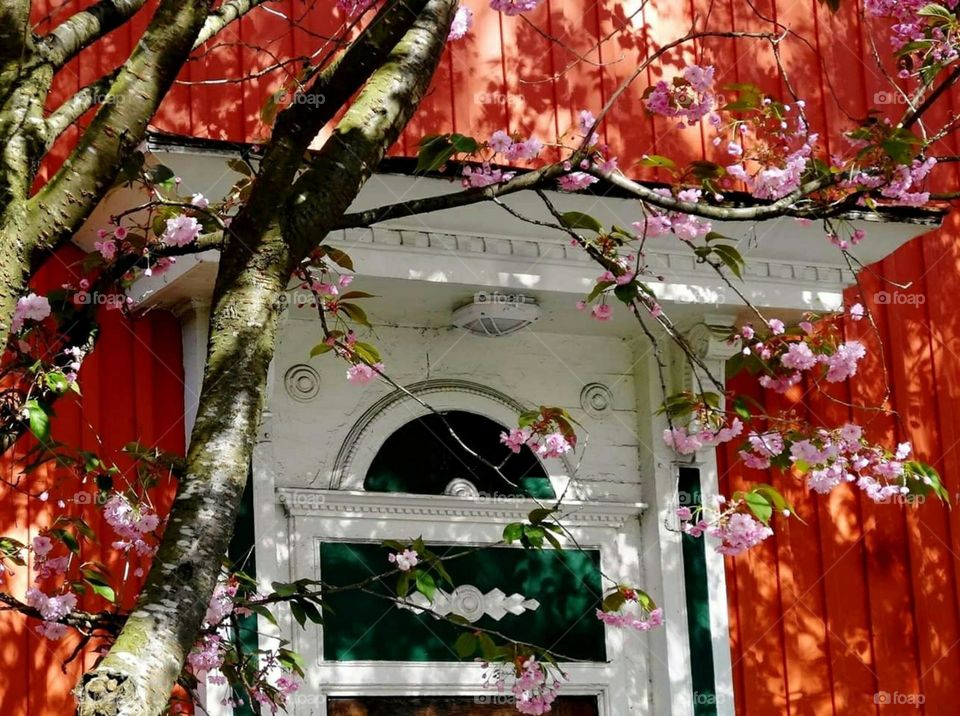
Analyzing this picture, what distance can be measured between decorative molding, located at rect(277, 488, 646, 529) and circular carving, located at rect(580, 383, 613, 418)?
1.43 feet

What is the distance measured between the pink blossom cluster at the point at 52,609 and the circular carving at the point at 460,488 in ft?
7.94

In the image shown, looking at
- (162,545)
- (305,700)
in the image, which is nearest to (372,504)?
(305,700)

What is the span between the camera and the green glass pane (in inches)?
309

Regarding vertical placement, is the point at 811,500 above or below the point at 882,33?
below

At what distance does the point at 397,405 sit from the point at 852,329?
235cm

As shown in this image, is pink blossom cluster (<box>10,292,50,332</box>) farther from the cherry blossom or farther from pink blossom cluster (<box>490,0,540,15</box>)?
pink blossom cluster (<box>490,0,540,15</box>)

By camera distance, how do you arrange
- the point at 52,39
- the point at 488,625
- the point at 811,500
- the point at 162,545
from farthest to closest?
the point at 811,500, the point at 488,625, the point at 52,39, the point at 162,545

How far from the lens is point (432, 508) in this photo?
321 inches

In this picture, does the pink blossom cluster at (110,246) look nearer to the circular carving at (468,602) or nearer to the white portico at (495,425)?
the white portico at (495,425)

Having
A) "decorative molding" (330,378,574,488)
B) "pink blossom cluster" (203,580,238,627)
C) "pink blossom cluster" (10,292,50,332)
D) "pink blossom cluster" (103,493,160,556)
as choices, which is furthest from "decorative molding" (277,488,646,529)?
"pink blossom cluster" (10,292,50,332)

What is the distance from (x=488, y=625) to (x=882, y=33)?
353cm

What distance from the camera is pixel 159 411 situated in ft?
25.3

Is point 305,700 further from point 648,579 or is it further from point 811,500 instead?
point 811,500

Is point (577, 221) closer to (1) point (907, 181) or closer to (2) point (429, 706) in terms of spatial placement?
(1) point (907, 181)
